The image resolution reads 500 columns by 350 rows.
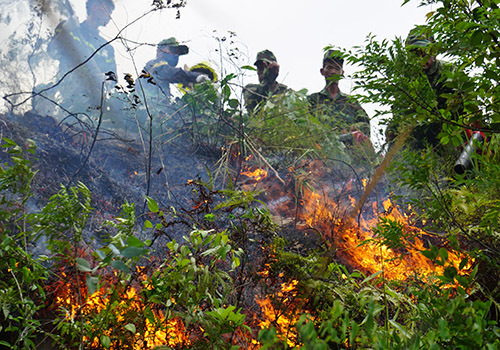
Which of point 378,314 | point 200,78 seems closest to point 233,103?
point 200,78

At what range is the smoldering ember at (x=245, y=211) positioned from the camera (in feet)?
1.81

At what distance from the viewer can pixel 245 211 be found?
931mm

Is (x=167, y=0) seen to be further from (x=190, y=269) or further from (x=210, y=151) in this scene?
(x=190, y=269)

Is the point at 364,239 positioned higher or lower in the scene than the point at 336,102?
lower

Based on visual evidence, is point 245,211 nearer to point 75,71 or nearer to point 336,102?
point 336,102

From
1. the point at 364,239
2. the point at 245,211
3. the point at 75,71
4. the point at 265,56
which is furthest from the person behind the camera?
the point at 265,56

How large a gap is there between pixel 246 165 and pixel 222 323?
7.48 ft

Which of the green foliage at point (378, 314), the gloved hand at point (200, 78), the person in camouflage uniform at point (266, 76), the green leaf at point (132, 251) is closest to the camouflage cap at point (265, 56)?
the person in camouflage uniform at point (266, 76)

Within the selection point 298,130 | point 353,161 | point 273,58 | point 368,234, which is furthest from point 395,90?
point 273,58

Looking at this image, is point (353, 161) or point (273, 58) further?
point (273, 58)

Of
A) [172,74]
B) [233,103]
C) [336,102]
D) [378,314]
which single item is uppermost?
[172,74]

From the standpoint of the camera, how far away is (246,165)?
276 centimetres

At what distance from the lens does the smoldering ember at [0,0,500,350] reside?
1.81ft

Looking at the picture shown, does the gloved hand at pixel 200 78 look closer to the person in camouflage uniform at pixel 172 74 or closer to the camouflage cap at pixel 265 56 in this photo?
the person in camouflage uniform at pixel 172 74
